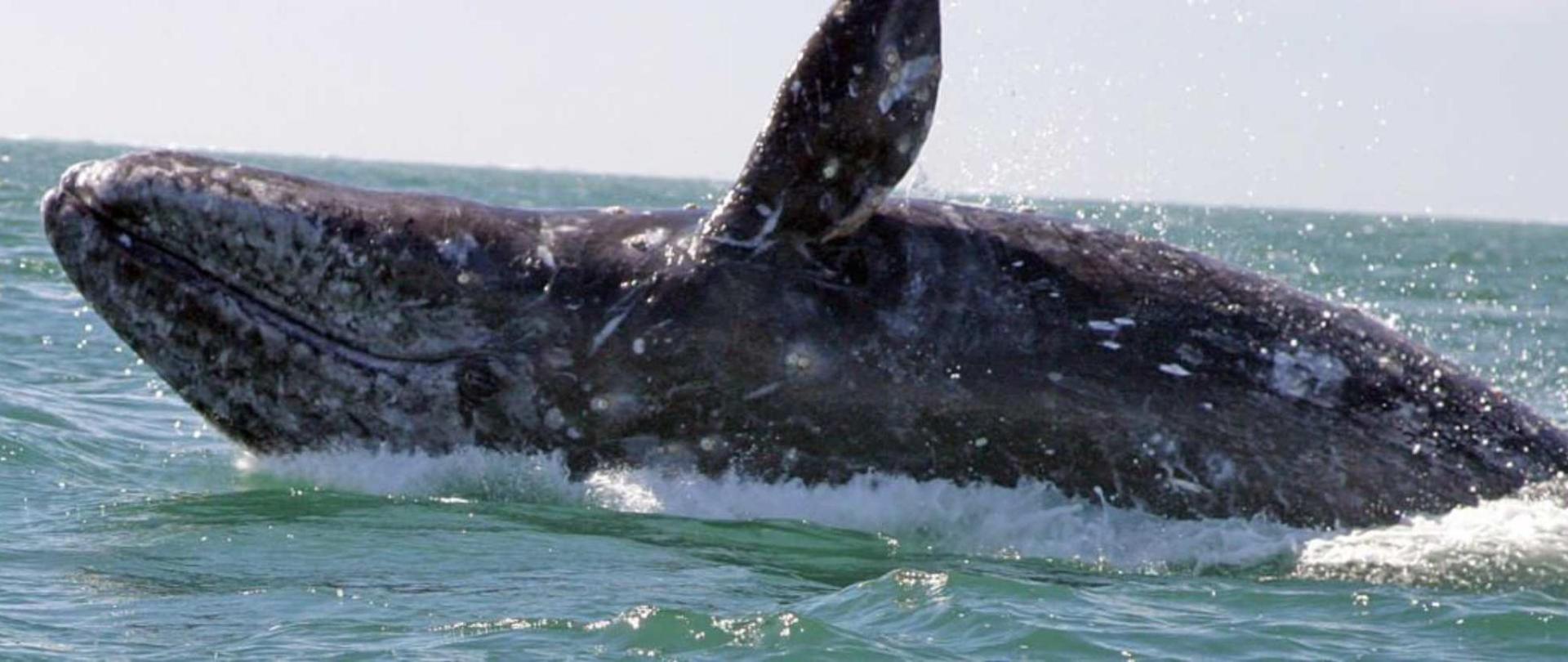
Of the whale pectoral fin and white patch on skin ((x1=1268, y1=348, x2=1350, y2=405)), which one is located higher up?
the whale pectoral fin

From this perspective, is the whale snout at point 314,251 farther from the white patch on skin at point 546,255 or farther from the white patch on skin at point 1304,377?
the white patch on skin at point 1304,377

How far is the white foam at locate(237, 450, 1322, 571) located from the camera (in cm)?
1007

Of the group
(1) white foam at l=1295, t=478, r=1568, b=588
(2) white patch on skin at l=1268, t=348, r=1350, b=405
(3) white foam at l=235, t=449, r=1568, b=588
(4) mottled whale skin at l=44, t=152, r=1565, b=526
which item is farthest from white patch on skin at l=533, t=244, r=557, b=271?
(1) white foam at l=1295, t=478, r=1568, b=588

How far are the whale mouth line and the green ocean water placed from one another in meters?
0.49

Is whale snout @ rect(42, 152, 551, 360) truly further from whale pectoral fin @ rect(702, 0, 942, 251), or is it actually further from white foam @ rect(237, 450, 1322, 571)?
whale pectoral fin @ rect(702, 0, 942, 251)

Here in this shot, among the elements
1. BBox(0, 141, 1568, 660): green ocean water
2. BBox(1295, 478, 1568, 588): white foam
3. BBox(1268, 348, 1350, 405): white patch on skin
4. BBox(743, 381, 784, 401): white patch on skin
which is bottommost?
BBox(0, 141, 1568, 660): green ocean water

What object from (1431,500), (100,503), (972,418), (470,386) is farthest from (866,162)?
(100,503)

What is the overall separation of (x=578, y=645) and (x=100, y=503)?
12.3 feet

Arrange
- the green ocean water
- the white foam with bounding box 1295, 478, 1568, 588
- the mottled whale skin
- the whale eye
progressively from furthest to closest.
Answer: the whale eye < the mottled whale skin < the white foam with bounding box 1295, 478, 1568, 588 < the green ocean water

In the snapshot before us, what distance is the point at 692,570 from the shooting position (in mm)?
9570

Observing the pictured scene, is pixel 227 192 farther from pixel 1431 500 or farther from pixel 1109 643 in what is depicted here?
pixel 1431 500

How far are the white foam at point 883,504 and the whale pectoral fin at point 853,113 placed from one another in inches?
47.1

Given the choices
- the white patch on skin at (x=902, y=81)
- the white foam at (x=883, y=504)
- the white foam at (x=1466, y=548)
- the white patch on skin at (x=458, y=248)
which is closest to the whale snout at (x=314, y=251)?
the white patch on skin at (x=458, y=248)

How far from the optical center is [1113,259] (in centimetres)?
1049
